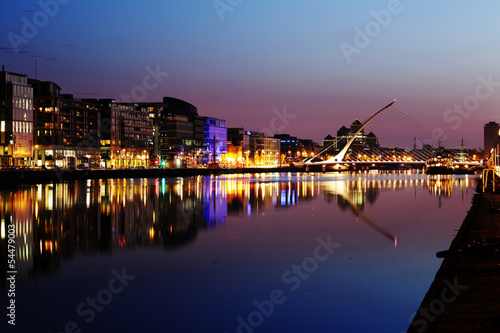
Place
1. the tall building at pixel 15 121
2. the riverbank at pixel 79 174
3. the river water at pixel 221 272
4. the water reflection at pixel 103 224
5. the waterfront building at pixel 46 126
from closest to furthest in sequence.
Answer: the river water at pixel 221 272, the water reflection at pixel 103 224, the riverbank at pixel 79 174, the tall building at pixel 15 121, the waterfront building at pixel 46 126

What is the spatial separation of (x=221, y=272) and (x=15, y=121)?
102 metres

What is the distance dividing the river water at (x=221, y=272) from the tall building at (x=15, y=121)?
80.9 metres

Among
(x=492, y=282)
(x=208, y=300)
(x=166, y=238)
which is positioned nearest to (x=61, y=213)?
(x=166, y=238)

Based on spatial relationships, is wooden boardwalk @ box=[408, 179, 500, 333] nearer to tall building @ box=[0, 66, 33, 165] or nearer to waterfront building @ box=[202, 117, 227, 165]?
tall building @ box=[0, 66, 33, 165]

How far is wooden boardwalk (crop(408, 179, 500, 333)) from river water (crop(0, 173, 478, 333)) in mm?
1086

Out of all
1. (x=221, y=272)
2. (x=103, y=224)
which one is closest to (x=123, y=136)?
(x=103, y=224)

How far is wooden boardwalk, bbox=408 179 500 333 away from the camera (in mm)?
8359

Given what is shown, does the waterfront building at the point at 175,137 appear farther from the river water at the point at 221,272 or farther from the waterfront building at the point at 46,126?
the river water at the point at 221,272

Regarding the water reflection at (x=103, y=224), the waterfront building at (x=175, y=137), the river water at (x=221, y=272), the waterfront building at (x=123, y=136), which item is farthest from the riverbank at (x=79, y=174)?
the river water at (x=221, y=272)

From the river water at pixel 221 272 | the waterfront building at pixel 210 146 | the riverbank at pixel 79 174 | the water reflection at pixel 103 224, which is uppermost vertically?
the waterfront building at pixel 210 146

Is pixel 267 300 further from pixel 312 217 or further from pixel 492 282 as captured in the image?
pixel 312 217

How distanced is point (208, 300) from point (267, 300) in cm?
131

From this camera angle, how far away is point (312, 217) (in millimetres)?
31438

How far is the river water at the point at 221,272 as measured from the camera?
11.4 m
